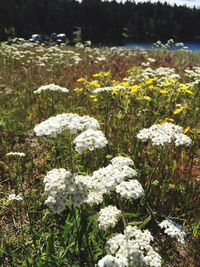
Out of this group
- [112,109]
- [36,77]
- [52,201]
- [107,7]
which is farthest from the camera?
[107,7]

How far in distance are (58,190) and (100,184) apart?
1.31 ft

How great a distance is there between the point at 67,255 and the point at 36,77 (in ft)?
27.5

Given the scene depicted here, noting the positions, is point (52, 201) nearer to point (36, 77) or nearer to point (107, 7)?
point (36, 77)

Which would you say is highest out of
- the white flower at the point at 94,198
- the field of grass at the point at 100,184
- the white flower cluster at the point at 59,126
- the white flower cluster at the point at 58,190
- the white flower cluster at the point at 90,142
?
the white flower cluster at the point at 59,126

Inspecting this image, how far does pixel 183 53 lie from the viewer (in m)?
21.7

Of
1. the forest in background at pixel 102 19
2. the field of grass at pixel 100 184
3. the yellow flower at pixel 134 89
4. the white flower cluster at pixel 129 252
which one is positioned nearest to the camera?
the white flower cluster at pixel 129 252

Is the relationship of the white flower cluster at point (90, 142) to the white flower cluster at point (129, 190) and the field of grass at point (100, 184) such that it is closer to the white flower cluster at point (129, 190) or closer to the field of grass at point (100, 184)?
the field of grass at point (100, 184)

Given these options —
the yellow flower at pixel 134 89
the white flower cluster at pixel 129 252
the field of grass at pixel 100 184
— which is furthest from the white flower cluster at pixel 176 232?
the yellow flower at pixel 134 89

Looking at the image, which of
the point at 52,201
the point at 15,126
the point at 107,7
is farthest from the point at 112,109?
the point at 107,7

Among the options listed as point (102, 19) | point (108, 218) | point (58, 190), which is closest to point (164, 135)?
point (108, 218)

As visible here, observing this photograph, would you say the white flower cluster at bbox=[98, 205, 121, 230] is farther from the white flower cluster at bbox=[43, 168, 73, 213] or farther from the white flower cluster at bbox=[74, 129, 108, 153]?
the white flower cluster at bbox=[74, 129, 108, 153]

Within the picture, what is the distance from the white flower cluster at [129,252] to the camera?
3078 mm

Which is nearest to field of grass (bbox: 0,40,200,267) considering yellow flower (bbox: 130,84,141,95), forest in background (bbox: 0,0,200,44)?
yellow flower (bbox: 130,84,141,95)

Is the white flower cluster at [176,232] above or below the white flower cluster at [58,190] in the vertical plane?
below
